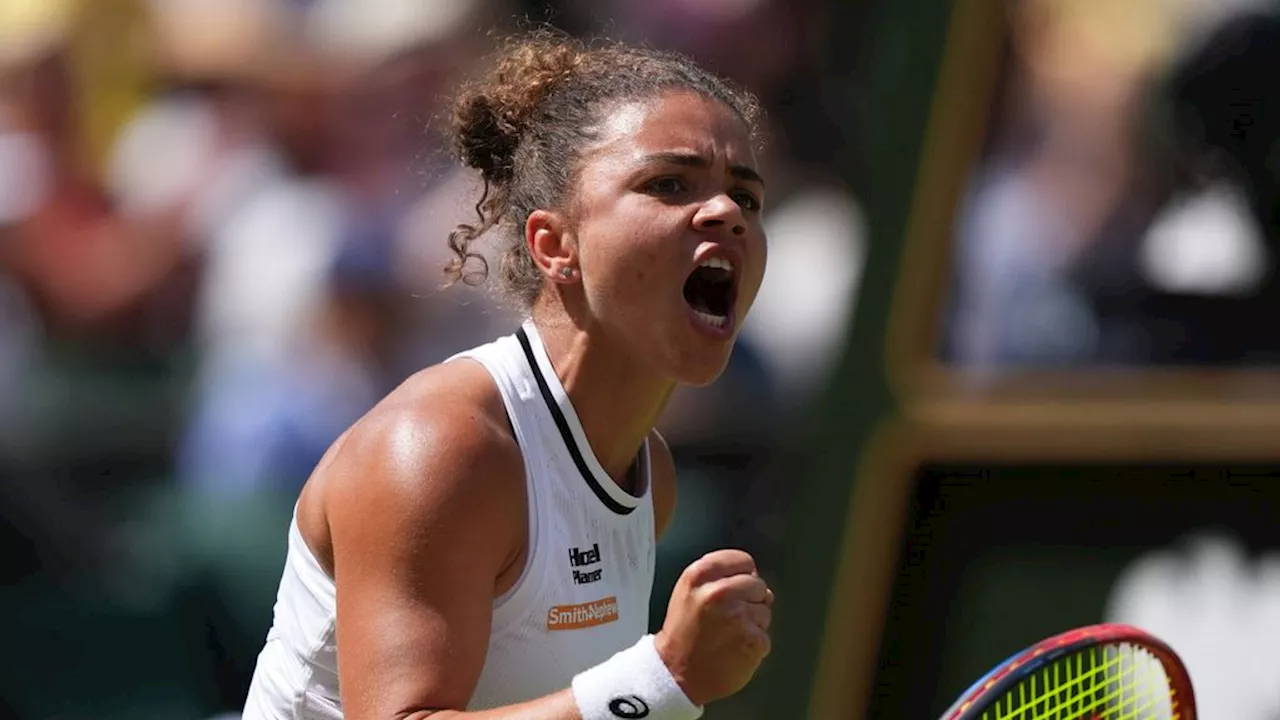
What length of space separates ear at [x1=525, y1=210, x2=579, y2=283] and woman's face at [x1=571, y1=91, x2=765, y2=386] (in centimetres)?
2

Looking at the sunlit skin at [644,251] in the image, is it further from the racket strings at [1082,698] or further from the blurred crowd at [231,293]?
the blurred crowd at [231,293]

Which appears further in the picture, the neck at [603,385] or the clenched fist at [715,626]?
the neck at [603,385]

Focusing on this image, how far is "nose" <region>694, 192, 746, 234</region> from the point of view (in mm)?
2857

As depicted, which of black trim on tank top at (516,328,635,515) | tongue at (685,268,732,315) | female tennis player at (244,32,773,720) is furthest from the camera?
tongue at (685,268,732,315)

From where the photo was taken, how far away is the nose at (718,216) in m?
2.86

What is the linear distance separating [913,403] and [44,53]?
2822mm

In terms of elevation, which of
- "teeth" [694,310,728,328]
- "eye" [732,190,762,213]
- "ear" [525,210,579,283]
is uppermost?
"eye" [732,190,762,213]

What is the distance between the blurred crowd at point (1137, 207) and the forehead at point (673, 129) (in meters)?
2.45

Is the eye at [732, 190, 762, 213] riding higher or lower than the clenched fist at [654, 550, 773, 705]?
higher

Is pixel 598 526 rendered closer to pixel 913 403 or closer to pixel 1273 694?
pixel 913 403

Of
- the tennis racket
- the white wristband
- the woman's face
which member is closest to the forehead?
the woman's face

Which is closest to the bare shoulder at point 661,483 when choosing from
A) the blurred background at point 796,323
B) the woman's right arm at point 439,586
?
the woman's right arm at point 439,586

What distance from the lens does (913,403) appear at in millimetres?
5270

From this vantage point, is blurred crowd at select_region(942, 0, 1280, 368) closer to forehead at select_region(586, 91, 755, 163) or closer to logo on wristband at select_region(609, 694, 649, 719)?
forehead at select_region(586, 91, 755, 163)
